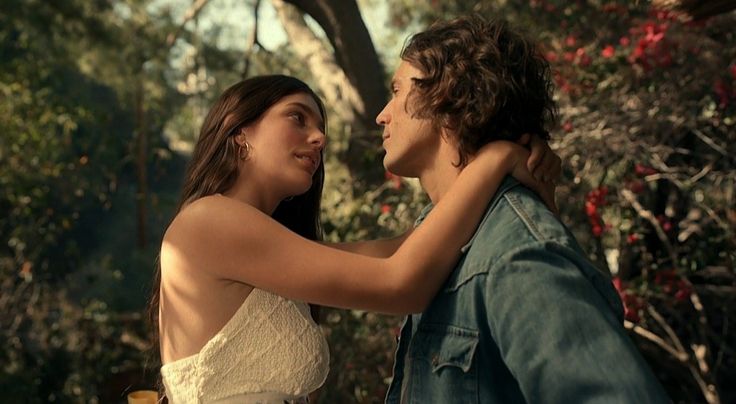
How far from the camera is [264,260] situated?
2.07 metres

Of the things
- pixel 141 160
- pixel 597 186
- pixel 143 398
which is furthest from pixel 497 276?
pixel 141 160

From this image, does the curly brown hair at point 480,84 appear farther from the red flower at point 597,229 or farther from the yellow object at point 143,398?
the red flower at point 597,229

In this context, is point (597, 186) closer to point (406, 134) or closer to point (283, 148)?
point (283, 148)

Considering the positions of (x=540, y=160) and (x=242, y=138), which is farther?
(x=242, y=138)

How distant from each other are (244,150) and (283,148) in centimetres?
12

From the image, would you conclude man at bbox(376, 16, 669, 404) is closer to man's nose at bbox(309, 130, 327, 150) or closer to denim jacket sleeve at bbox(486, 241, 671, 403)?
denim jacket sleeve at bbox(486, 241, 671, 403)

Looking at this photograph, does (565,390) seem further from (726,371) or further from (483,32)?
(726,371)

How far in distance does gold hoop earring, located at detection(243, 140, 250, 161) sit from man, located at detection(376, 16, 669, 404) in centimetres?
46

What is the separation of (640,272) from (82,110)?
6637 mm

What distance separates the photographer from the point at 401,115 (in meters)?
2.03

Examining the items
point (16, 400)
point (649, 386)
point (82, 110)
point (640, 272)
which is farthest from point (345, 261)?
point (82, 110)

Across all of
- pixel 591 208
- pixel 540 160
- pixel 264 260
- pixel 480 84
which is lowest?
pixel 591 208

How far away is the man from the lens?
1463 mm

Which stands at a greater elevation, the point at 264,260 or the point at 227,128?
the point at 227,128
